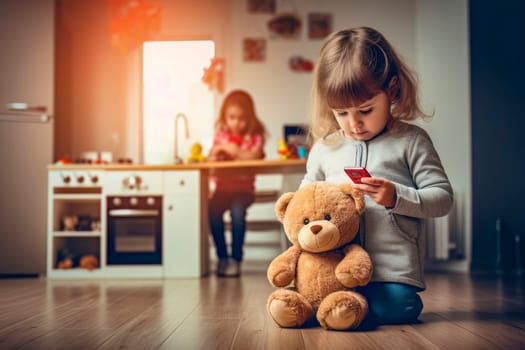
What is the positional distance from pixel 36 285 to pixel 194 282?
2.74 feet

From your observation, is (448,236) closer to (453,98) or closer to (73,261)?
(453,98)

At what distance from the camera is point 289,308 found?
1554 millimetres

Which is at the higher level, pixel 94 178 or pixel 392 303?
pixel 94 178

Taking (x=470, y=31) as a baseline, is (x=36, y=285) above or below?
below

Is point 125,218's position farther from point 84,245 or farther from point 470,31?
point 470,31

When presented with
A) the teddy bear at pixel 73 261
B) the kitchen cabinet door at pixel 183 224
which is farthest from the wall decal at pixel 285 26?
the teddy bear at pixel 73 261

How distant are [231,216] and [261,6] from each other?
2131mm

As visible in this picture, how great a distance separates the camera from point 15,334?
5.24 feet

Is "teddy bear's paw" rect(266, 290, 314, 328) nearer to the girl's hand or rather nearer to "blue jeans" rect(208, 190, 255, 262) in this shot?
the girl's hand

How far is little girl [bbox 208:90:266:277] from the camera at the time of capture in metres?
3.55

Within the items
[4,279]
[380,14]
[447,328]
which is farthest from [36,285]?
[380,14]

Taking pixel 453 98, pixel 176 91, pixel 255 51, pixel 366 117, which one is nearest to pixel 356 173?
pixel 366 117

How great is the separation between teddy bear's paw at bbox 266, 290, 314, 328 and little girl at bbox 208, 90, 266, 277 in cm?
188

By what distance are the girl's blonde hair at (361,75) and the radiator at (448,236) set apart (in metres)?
2.21
